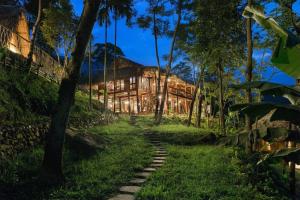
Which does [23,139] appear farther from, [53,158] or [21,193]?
[21,193]

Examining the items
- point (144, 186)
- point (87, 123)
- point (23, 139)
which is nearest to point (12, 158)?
point (23, 139)

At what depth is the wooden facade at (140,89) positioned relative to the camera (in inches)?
1512

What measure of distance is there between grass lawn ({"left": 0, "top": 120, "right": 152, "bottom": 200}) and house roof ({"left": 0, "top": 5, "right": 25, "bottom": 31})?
1695 centimetres

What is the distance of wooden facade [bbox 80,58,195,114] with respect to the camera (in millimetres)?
38406

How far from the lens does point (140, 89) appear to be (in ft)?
127

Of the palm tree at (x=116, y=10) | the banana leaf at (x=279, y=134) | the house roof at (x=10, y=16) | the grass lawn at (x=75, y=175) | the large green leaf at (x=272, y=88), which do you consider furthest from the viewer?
the palm tree at (x=116, y=10)

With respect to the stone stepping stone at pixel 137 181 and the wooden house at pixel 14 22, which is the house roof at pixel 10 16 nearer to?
the wooden house at pixel 14 22

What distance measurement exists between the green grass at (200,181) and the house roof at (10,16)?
18640 millimetres

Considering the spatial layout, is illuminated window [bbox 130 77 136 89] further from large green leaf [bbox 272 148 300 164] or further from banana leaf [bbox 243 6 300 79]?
banana leaf [bbox 243 6 300 79]

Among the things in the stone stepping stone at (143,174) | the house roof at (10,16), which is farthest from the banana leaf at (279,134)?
the house roof at (10,16)

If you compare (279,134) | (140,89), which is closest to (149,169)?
(279,134)

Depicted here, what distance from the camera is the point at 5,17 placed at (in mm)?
21906

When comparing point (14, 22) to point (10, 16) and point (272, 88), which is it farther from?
point (272, 88)

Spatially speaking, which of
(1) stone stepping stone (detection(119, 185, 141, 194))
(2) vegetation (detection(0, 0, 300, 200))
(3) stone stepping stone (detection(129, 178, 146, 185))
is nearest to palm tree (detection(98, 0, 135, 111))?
(2) vegetation (detection(0, 0, 300, 200))
